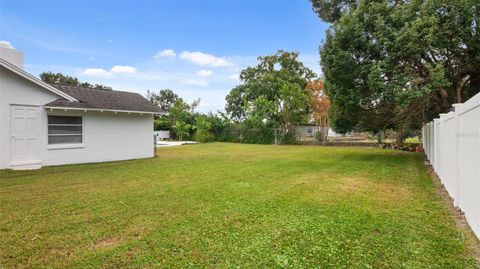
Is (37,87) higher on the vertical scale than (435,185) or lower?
higher

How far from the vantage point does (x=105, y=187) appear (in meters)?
7.20

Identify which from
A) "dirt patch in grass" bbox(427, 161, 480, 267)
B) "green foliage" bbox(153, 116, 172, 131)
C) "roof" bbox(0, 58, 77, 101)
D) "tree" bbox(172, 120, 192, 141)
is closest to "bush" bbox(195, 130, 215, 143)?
"tree" bbox(172, 120, 192, 141)

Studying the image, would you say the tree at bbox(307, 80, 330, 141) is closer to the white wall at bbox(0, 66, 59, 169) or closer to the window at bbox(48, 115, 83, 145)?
the window at bbox(48, 115, 83, 145)

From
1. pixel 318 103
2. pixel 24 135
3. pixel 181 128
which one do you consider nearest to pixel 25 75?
pixel 24 135

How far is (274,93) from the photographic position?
120 ft

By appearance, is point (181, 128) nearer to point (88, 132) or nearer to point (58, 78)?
point (58, 78)

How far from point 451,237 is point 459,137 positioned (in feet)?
5.92

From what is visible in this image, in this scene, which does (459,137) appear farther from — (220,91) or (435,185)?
(220,91)

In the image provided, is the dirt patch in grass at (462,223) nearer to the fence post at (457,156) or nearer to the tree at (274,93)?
the fence post at (457,156)

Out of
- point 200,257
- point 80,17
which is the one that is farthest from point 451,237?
point 80,17

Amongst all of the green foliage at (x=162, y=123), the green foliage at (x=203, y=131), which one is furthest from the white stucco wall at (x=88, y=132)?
the green foliage at (x=162, y=123)

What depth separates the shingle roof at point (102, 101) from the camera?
39.0 feet

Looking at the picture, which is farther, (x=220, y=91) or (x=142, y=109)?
(x=220, y=91)

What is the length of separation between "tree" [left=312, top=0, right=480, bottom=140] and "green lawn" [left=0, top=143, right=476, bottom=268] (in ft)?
13.9
